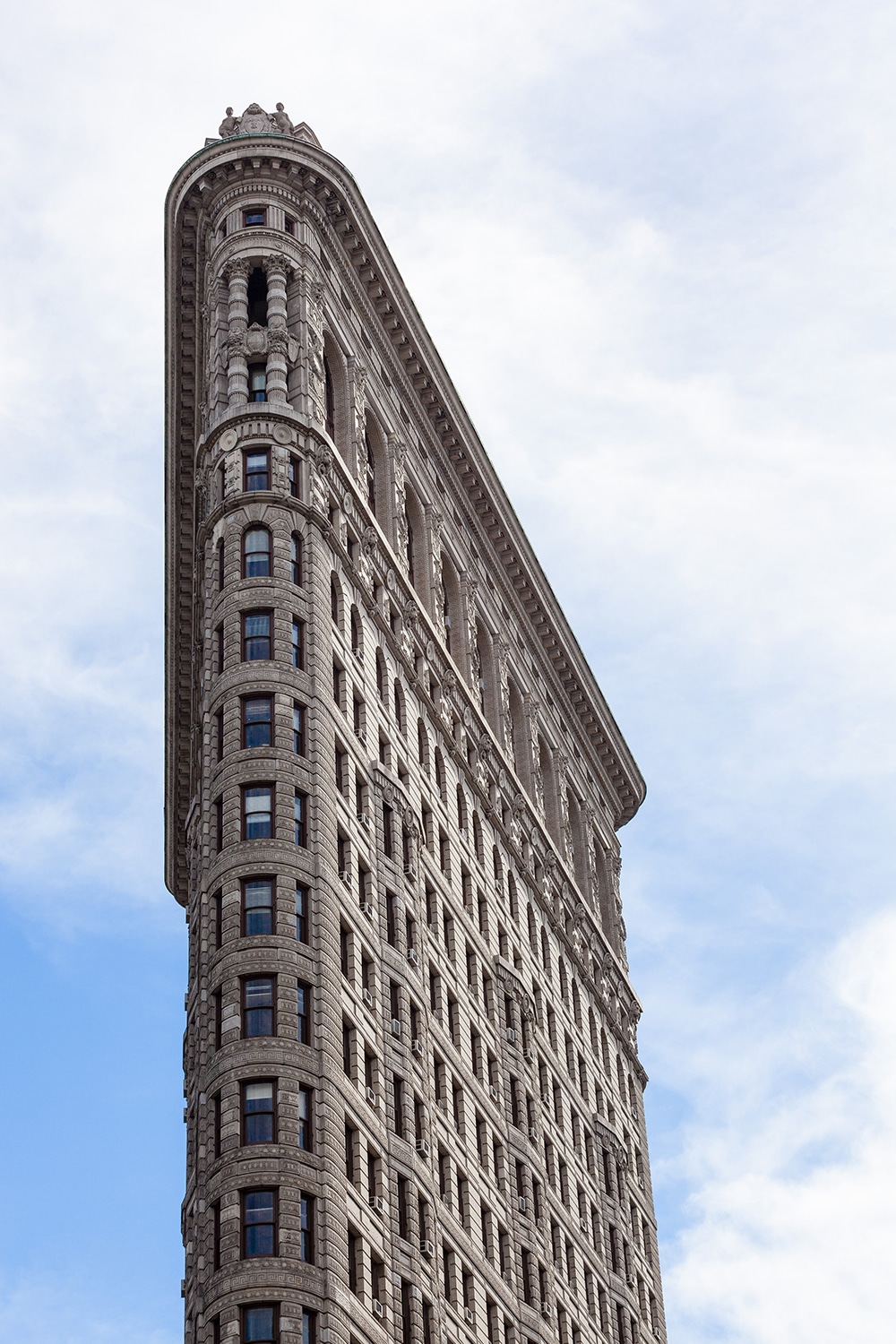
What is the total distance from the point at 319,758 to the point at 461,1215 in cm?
1906

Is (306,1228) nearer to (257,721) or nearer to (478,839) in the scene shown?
(257,721)

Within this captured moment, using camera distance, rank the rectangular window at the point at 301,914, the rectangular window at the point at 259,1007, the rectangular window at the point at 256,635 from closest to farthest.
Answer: the rectangular window at the point at 259,1007 < the rectangular window at the point at 301,914 < the rectangular window at the point at 256,635

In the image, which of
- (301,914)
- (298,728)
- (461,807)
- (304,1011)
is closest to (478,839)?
(461,807)

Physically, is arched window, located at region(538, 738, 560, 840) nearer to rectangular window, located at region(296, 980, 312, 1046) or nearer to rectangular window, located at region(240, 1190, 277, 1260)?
rectangular window, located at region(296, 980, 312, 1046)

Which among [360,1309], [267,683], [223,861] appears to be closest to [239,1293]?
[360,1309]

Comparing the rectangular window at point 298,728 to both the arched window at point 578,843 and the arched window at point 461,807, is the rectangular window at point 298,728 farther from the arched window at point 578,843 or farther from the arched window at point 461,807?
the arched window at point 578,843

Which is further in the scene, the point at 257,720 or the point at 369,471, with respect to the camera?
the point at 369,471

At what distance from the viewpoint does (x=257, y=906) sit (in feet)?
268

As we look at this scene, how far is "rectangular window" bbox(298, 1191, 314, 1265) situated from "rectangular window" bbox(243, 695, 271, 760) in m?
18.2

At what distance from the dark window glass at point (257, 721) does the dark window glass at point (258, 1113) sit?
14.3 meters

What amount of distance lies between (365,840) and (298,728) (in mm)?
Answer: 5878

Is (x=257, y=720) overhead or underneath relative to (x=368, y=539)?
underneath

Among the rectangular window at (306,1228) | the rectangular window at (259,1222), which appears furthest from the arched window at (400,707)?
the rectangular window at (259,1222)

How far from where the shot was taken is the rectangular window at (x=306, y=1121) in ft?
250
